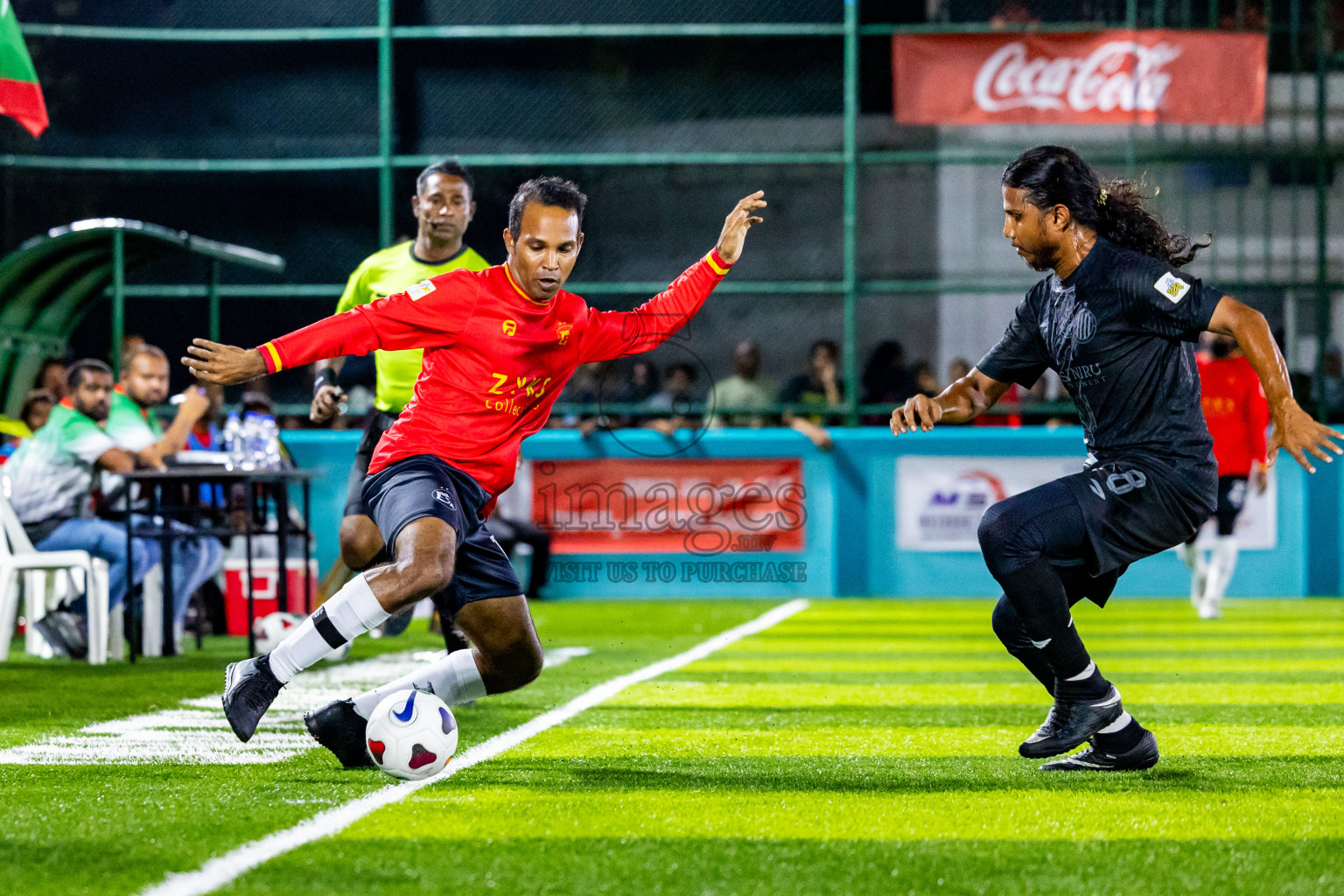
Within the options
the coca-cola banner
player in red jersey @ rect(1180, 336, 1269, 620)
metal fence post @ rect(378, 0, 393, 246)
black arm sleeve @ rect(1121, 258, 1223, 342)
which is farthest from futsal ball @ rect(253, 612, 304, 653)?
the coca-cola banner

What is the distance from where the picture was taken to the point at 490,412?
543cm

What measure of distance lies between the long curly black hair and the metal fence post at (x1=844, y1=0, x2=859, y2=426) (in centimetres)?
1102

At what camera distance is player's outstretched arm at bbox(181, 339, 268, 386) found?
4.93 m

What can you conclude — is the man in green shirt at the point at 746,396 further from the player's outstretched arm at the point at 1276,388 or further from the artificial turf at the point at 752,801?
the player's outstretched arm at the point at 1276,388

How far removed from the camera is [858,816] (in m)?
4.51

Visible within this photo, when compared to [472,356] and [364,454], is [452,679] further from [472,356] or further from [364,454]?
[364,454]

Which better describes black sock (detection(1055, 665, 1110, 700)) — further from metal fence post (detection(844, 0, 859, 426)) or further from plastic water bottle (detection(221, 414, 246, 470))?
metal fence post (detection(844, 0, 859, 426))

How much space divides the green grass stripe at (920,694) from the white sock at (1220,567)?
15.9 feet

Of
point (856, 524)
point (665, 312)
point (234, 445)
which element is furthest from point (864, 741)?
point (856, 524)

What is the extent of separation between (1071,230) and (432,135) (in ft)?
44.2

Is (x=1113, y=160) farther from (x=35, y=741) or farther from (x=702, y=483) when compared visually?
(x=35, y=741)

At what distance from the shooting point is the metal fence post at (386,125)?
16672 millimetres

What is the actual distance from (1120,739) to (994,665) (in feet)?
14.4

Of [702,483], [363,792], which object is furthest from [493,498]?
[702,483]
